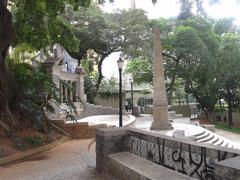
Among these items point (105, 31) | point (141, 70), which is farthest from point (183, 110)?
point (105, 31)

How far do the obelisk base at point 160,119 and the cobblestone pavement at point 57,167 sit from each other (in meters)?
5.77

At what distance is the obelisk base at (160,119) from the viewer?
56.7ft

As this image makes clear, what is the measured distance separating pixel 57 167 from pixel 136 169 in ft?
11.9

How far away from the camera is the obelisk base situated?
17.3 m

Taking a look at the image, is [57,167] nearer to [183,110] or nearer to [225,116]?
[225,116]

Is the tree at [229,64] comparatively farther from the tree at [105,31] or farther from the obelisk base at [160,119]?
the obelisk base at [160,119]

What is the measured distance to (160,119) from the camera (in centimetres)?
1742

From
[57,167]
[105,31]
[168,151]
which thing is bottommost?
[57,167]

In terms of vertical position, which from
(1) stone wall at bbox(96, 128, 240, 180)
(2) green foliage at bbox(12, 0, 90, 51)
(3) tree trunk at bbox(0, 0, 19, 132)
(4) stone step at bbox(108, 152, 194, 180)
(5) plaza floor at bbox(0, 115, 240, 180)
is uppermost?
(2) green foliage at bbox(12, 0, 90, 51)

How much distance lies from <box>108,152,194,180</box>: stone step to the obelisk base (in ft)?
31.8

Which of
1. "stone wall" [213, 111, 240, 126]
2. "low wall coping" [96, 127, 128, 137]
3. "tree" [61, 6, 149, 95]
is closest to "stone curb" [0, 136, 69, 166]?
"low wall coping" [96, 127, 128, 137]

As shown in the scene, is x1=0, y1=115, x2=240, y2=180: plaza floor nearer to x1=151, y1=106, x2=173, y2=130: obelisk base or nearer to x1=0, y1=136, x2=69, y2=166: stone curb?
x1=0, y1=136, x2=69, y2=166: stone curb

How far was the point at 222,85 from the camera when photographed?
37.8 metres

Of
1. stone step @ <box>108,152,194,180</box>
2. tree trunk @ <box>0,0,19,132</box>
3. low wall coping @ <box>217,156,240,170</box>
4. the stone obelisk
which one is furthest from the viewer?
the stone obelisk
